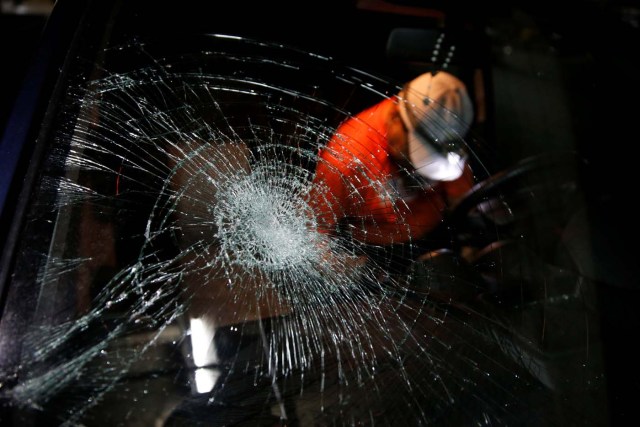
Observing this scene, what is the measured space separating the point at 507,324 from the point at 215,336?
86 cm

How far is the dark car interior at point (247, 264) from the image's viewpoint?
3.86 feet

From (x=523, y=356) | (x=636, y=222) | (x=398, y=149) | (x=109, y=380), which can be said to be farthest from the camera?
(x=636, y=222)

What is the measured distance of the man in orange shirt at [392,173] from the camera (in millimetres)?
1558

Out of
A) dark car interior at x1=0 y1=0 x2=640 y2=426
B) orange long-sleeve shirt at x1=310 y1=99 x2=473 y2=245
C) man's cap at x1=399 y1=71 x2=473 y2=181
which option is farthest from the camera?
man's cap at x1=399 y1=71 x2=473 y2=181

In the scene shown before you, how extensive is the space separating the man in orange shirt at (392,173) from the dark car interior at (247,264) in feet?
0.17

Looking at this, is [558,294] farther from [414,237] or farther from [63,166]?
[63,166]

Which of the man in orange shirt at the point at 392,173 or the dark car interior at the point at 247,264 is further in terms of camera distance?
the man in orange shirt at the point at 392,173

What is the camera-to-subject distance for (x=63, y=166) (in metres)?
1.28

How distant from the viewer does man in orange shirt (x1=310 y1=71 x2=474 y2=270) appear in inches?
61.3

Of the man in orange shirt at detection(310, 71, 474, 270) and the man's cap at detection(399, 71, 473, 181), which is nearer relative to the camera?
the man in orange shirt at detection(310, 71, 474, 270)

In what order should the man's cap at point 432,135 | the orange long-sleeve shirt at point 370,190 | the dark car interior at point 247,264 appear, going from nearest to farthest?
the dark car interior at point 247,264, the orange long-sleeve shirt at point 370,190, the man's cap at point 432,135

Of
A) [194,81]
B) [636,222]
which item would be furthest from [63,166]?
[636,222]

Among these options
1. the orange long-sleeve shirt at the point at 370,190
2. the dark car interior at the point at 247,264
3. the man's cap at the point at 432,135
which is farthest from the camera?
the man's cap at the point at 432,135

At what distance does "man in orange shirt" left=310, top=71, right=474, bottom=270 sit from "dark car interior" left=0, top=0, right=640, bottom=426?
0.05 meters
